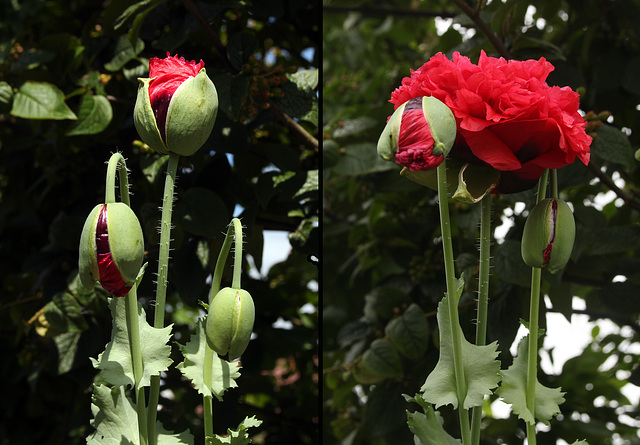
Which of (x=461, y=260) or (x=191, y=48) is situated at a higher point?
(x=191, y=48)

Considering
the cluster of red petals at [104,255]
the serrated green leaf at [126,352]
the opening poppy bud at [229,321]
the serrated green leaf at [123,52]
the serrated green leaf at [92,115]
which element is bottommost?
the serrated green leaf at [126,352]

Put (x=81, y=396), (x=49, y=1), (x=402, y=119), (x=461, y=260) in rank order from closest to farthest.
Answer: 1. (x=402, y=119)
2. (x=461, y=260)
3. (x=81, y=396)
4. (x=49, y=1)

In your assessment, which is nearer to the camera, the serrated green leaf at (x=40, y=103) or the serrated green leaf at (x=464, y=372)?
the serrated green leaf at (x=464, y=372)

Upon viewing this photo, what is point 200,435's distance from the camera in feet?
0.94

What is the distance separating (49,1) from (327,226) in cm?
33

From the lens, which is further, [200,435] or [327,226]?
[327,226]

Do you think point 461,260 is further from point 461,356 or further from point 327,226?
point 327,226

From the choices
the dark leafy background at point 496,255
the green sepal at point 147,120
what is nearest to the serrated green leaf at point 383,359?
the dark leafy background at point 496,255

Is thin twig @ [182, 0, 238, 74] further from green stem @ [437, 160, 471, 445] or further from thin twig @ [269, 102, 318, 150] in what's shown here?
green stem @ [437, 160, 471, 445]

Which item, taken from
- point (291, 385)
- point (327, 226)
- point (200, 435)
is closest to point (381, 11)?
point (327, 226)

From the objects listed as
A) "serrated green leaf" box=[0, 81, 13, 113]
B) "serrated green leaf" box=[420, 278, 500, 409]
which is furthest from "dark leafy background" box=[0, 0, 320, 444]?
"serrated green leaf" box=[420, 278, 500, 409]

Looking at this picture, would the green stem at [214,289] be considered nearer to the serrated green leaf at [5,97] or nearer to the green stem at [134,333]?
the green stem at [134,333]

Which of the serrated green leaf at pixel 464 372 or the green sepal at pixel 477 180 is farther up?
the green sepal at pixel 477 180

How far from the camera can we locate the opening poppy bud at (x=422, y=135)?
217mm
